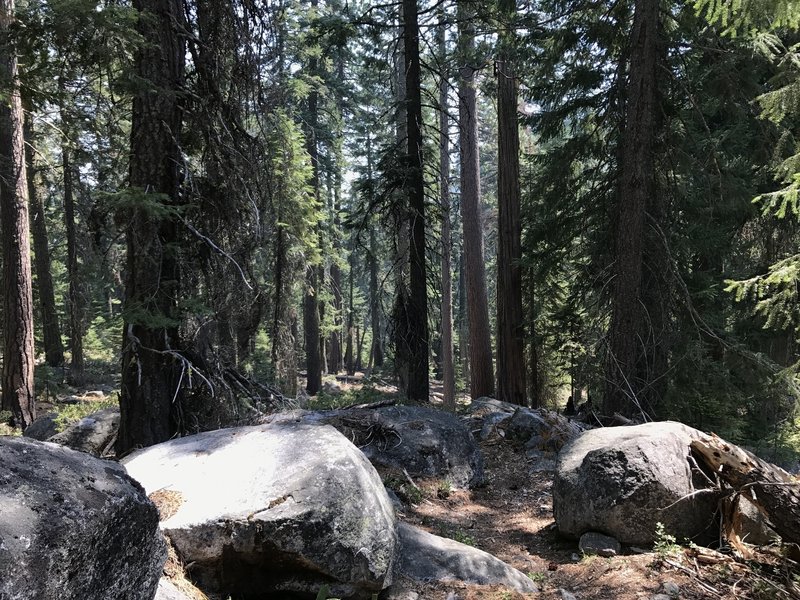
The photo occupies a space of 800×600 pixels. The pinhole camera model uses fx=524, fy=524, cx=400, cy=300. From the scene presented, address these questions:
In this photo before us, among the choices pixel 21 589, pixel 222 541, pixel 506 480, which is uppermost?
pixel 21 589

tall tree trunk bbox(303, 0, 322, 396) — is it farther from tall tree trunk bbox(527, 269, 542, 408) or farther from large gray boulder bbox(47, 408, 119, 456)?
large gray boulder bbox(47, 408, 119, 456)

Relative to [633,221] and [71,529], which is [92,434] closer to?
[71,529]

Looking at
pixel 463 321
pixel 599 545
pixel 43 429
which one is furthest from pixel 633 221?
pixel 463 321

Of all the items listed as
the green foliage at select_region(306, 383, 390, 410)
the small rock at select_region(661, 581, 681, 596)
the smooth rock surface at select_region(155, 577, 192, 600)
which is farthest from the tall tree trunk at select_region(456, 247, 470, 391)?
the smooth rock surface at select_region(155, 577, 192, 600)

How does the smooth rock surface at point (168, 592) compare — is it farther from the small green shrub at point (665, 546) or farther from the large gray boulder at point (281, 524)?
the small green shrub at point (665, 546)

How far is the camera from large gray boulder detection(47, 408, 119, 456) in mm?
7203

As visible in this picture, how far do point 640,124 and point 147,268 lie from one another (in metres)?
7.24

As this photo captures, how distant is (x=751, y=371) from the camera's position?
8.25m

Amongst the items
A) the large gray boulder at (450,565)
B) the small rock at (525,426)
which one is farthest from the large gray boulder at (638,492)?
the small rock at (525,426)

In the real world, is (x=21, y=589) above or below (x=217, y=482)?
above

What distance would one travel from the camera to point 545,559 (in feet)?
17.3

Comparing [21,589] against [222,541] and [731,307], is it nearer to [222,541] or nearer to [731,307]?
[222,541]

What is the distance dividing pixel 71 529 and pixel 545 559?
15.0ft

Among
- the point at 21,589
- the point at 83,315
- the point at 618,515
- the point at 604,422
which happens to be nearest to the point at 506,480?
the point at 604,422
